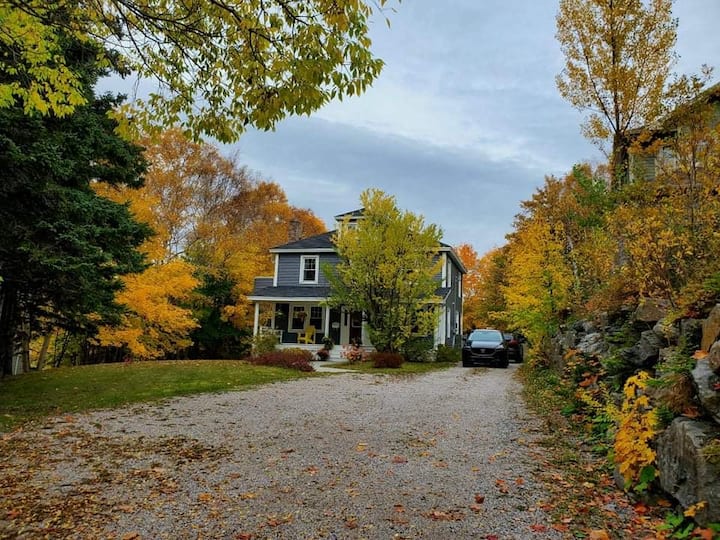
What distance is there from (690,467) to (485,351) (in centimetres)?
1469

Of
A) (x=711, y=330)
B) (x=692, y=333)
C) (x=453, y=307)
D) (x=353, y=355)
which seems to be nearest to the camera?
(x=711, y=330)

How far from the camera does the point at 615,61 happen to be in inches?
522

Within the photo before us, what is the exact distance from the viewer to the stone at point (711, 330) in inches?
147

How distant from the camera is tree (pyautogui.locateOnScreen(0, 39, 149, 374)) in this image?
314 inches

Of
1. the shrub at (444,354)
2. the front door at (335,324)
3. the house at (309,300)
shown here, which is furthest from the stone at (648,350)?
the front door at (335,324)

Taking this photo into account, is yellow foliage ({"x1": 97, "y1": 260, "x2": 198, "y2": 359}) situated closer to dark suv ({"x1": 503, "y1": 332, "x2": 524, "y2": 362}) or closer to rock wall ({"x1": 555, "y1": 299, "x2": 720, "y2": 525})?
dark suv ({"x1": 503, "y1": 332, "x2": 524, "y2": 362})

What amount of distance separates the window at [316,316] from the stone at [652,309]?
1940cm

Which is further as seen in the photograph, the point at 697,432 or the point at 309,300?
the point at 309,300

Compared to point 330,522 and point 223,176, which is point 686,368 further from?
point 223,176

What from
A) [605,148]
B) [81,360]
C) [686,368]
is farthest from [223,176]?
[686,368]

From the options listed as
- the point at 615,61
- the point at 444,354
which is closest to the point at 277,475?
the point at 615,61

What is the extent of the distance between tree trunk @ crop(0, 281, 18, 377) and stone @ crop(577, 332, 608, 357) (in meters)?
10.9

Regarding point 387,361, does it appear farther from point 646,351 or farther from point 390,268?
point 646,351

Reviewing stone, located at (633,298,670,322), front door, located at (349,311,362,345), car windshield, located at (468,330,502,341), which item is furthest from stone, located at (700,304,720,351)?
front door, located at (349,311,362,345)
